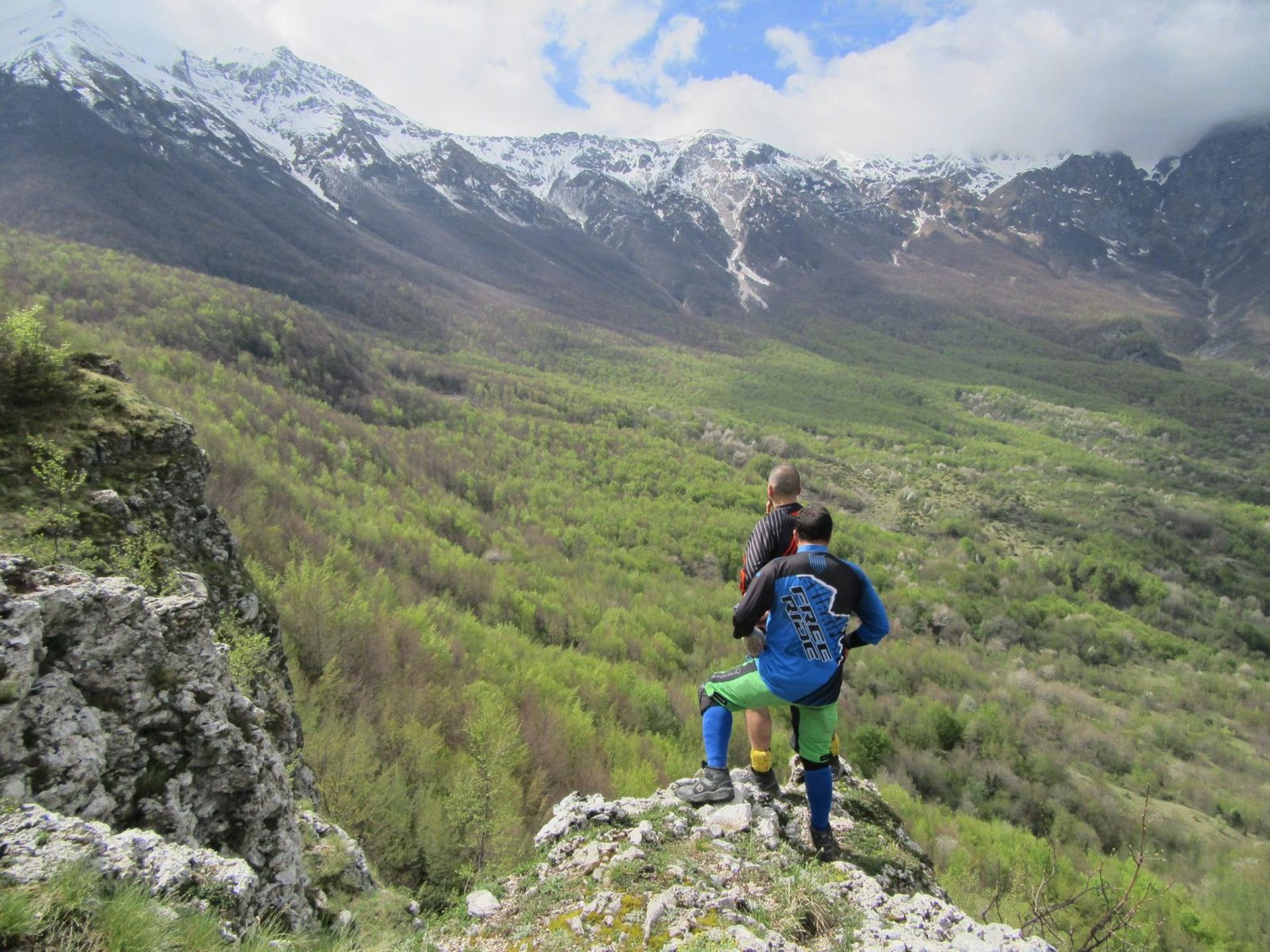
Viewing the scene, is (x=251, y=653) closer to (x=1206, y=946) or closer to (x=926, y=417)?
(x=1206, y=946)

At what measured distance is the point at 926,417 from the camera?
60719 millimetres

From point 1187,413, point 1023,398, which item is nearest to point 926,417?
point 1023,398

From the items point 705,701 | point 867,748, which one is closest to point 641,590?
point 867,748

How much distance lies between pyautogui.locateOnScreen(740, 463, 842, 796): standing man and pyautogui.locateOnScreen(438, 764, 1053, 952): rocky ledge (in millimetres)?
431

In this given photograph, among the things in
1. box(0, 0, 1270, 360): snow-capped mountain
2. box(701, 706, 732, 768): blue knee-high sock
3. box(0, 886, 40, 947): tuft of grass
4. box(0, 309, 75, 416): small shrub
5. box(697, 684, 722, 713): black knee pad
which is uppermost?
box(0, 0, 1270, 360): snow-capped mountain

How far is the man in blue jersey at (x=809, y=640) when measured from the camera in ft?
10.8

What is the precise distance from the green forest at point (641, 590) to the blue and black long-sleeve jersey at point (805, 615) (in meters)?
1.61

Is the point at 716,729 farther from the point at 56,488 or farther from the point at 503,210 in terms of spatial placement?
the point at 503,210

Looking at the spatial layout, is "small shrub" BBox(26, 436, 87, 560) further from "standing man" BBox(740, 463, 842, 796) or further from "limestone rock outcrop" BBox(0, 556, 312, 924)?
"standing man" BBox(740, 463, 842, 796)

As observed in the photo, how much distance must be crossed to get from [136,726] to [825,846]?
3884mm

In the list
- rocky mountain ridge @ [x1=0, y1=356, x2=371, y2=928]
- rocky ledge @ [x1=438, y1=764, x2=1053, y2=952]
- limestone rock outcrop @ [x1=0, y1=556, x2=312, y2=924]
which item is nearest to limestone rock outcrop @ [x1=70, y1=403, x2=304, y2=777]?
rocky mountain ridge @ [x1=0, y1=356, x2=371, y2=928]

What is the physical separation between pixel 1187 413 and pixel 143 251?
372 ft

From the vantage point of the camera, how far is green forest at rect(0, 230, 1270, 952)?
21.7ft

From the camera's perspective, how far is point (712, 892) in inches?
113
